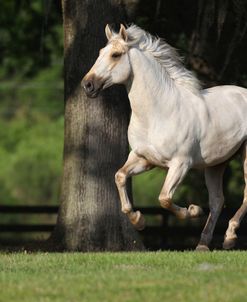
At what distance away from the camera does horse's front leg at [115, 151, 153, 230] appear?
41.4 feet

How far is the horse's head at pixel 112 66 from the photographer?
40.8ft

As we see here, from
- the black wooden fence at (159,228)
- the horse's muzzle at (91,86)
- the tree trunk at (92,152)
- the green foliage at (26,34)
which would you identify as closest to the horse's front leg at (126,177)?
the horse's muzzle at (91,86)

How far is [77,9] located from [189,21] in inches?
162

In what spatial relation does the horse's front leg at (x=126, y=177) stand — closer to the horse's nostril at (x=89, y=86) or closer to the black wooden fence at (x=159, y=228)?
the horse's nostril at (x=89, y=86)

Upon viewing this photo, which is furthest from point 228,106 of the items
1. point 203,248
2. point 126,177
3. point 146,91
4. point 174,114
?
point 203,248

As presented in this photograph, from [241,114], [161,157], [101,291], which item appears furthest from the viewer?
[241,114]

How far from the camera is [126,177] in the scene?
1270 centimetres

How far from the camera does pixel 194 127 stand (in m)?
12.8

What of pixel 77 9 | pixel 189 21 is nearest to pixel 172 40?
pixel 189 21

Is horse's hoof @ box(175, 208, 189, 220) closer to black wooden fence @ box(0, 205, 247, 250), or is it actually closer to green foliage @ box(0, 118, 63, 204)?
black wooden fence @ box(0, 205, 247, 250)

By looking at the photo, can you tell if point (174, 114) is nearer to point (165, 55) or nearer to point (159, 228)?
point (165, 55)

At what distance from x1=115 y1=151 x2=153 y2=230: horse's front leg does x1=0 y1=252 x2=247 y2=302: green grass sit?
2.40ft

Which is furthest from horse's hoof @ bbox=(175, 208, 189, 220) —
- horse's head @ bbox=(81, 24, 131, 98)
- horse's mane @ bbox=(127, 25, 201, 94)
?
horse's head @ bbox=(81, 24, 131, 98)

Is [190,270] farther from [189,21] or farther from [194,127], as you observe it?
[189,21]
